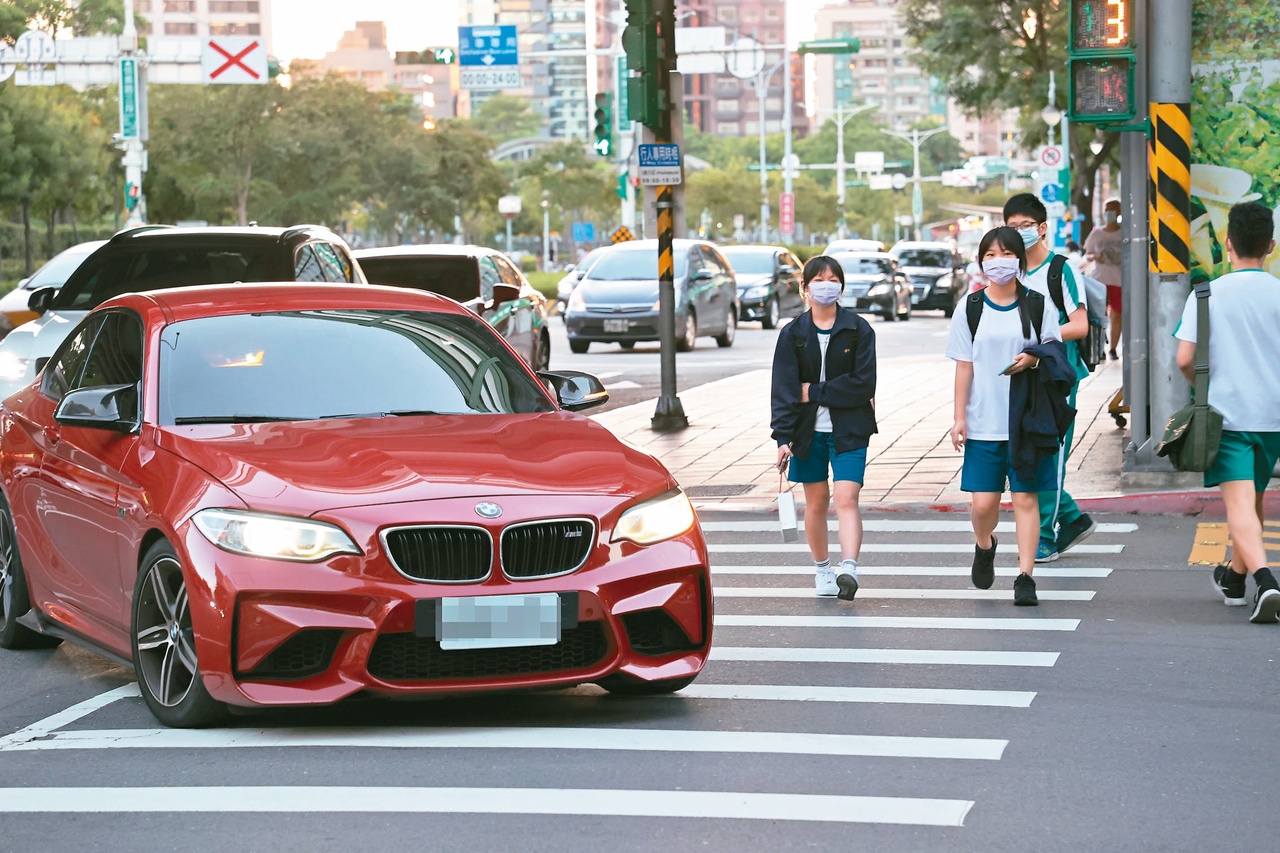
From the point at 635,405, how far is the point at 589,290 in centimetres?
971

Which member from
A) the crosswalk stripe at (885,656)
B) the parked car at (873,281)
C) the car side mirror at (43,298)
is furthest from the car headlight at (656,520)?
the parked car at (873,281)

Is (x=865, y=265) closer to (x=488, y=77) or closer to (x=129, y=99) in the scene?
(x=488, y=77)

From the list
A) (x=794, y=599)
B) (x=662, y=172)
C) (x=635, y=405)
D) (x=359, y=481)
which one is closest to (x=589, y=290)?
(x=635, y=405)

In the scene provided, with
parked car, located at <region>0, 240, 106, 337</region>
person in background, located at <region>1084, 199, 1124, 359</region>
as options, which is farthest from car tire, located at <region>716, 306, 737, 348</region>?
parked car, located at <region>0, 240, 106, 337</region>

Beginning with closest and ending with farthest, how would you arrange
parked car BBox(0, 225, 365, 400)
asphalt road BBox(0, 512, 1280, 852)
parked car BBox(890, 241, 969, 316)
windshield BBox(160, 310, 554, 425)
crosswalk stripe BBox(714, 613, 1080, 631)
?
asphalt road BBox(0, 512, 1280, 852) → windshield BBox(160, 310, 554, 425) → crosswalk stripe BBox(714, 613, 1080, 631) → parked car BBox(0, 225, 365, 400) → parked car BBox(890, 241, 969, 316)

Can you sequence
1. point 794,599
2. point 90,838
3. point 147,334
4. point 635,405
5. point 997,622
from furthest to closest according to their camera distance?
point 635,405, point 794,599, point 997,622, point 147,334, point 90,838

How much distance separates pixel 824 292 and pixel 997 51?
3909cm

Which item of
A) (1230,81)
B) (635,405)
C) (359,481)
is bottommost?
(635,405)

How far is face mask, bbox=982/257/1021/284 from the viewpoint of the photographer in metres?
8.76

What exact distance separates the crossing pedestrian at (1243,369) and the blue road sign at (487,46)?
135ft

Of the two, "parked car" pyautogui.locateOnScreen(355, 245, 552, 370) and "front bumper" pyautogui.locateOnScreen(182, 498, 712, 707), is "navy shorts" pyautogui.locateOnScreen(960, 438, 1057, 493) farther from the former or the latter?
"parked car" pyautogui.locateOnScreen(355, 245, 552, 370)

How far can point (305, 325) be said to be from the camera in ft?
25.2

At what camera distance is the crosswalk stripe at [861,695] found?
6922mm

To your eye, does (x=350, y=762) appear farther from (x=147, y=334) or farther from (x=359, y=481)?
(x=147, y=334)
